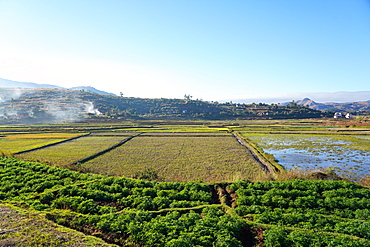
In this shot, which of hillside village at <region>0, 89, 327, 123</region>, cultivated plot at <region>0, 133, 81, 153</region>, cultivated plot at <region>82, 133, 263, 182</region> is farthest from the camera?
hillside village at <region>0, 89, 327, 123</region>

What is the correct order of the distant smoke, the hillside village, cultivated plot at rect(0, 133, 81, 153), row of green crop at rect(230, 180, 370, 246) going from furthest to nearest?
the hillside village, the distant smoke, cultivated plot at rect(0, 133, 81, 153), row of green crop at rect(230, 180, 370, 246)

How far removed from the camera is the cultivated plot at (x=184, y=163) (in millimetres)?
23859

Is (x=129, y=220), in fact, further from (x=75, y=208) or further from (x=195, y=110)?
(x=195, y=110)

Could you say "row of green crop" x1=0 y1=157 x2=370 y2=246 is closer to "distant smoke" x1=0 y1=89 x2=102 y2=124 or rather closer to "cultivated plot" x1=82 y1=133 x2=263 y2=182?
"cultivated plot" x1=82 y1=133 x2=263 y2=182

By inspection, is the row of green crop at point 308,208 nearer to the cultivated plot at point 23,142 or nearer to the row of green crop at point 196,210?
the row of green crop at point 196,210

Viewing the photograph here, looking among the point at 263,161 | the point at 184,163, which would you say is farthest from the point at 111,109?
the point at 263,161

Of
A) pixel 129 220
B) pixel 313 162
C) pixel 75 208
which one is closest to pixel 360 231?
pixel 129 220

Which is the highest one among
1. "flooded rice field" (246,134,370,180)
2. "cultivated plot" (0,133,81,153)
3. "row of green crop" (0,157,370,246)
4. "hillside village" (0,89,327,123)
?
"hillside village" (0,89,327,123)

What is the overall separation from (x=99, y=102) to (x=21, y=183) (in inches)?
6231

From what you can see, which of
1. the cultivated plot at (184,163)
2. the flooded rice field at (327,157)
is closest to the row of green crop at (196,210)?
the cultivated plot at (184,163)

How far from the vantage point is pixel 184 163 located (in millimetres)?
29016

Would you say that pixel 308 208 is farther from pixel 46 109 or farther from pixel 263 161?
pixel 46 109

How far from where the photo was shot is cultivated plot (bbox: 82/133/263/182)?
23.9 meters

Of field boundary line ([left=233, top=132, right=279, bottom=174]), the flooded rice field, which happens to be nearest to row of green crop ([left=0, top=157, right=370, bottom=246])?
field boundary line ([left=233, top=132, right=279, bottom=174])
